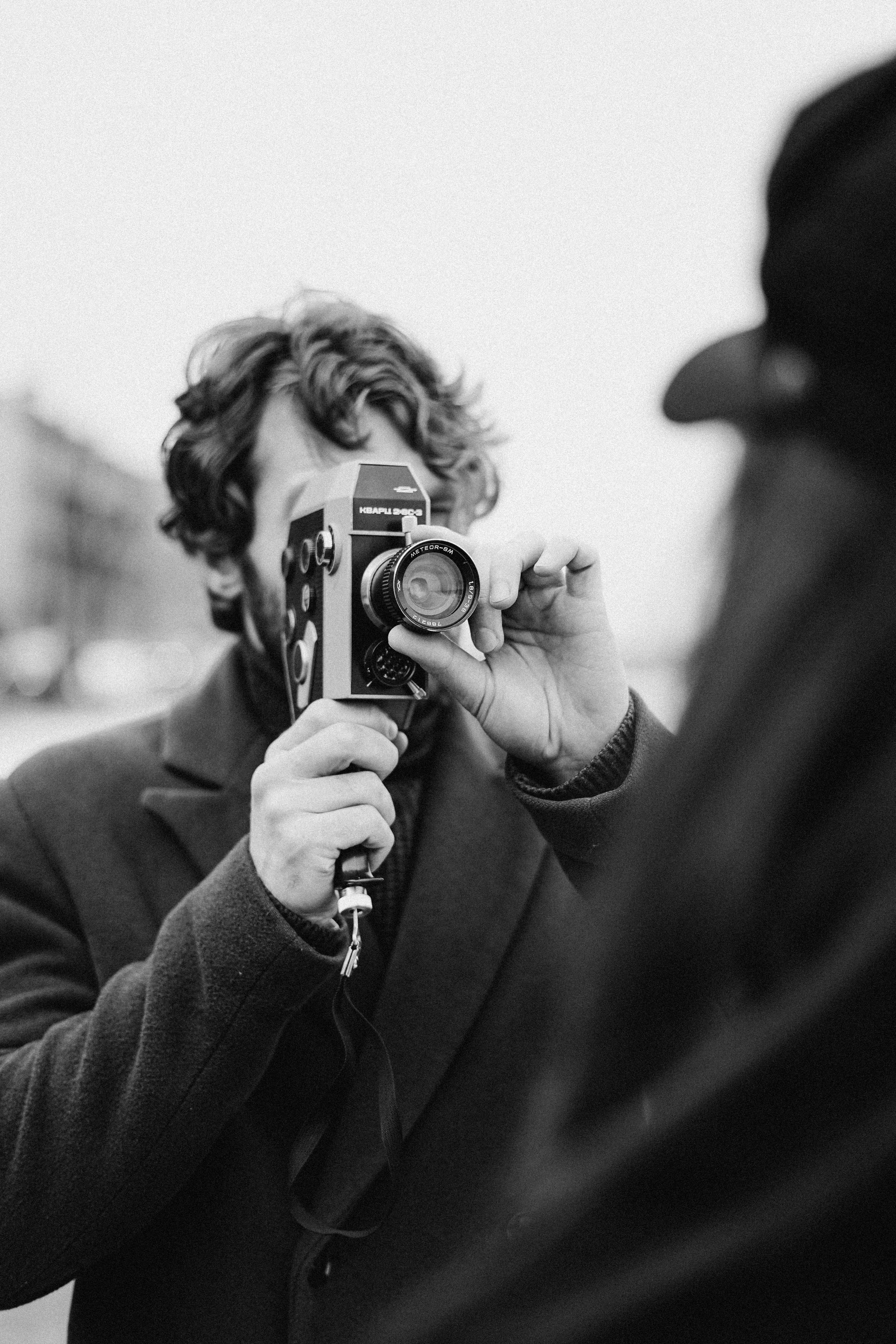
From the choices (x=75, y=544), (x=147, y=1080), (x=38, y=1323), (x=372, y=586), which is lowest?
(x=75, y=544)

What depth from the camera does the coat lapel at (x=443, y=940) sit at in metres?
1.68

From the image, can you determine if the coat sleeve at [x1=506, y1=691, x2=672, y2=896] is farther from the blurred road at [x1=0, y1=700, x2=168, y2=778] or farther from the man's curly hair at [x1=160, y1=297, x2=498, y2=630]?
the blurred road at [x1=0, y1=700, x2=168, y2=778]

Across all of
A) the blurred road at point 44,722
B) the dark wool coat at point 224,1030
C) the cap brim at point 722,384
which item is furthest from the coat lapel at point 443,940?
the blurred road at point 44,722

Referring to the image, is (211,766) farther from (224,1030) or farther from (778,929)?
(778,929)

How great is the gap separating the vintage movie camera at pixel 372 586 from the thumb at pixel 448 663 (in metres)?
0.02

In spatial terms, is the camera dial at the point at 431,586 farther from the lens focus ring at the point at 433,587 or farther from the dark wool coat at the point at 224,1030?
the dark wool coat at the point at 224,1030

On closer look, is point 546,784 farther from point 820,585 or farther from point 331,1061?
point 820,585

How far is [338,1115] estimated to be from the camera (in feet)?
5.56

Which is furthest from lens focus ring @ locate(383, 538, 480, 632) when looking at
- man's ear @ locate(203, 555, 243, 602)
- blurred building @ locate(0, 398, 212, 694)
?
blurred building @ locate(0, 398, 212, 694)

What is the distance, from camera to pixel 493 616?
1.68 meters

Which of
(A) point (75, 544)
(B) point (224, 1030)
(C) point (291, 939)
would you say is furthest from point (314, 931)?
(A) point (75, 544)

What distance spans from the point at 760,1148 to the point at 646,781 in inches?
41.8

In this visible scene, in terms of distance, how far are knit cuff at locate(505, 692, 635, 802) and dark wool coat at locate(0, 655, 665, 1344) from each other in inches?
0.8

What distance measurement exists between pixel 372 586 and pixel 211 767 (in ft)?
1.80
